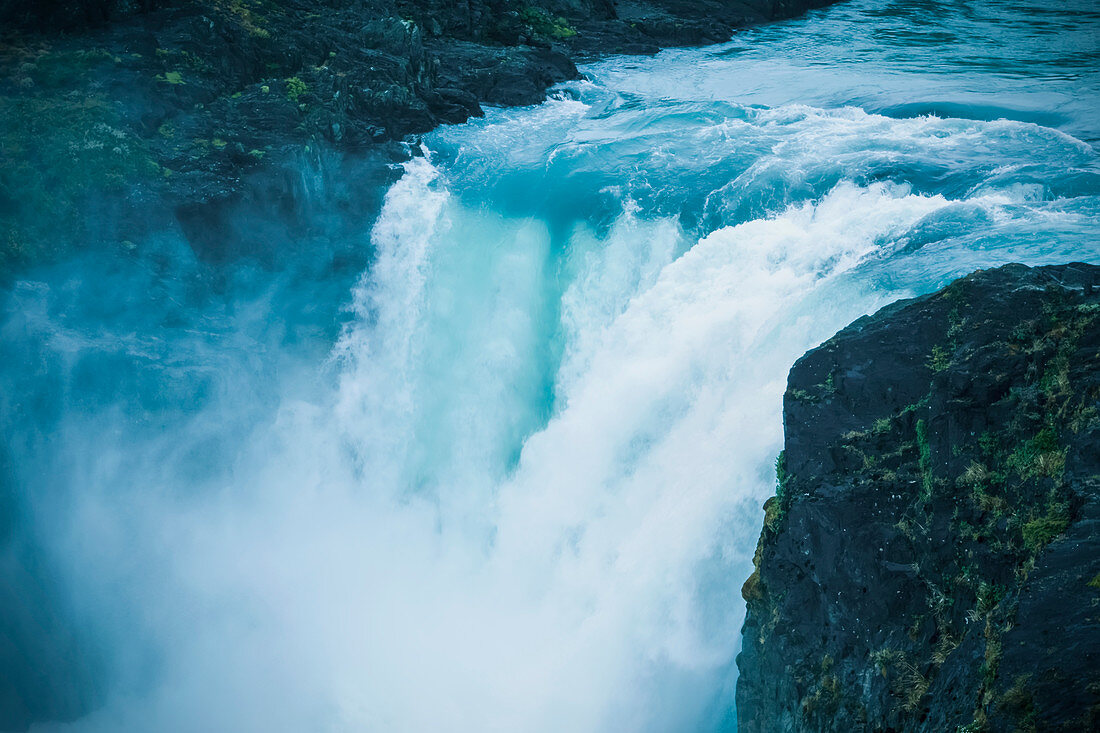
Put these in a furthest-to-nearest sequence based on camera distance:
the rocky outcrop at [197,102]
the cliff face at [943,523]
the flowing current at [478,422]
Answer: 1. the rocky outcrop at [197,102]
2. the flowing current at [478,422]
3. the cliff face at [943,523]

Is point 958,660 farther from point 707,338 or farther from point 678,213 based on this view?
point 678,213

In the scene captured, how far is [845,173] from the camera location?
1414 centimetres

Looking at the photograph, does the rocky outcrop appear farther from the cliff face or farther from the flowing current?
the cliff face

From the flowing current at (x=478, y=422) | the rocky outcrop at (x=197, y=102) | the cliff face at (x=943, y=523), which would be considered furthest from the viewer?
the rocky outcrop at (x=197, y=102)

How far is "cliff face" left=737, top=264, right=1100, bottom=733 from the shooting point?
16.2ft

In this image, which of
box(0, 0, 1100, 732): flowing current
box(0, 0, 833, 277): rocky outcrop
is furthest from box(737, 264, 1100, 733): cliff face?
box(0, 0, 833, 277): rocky outcrop

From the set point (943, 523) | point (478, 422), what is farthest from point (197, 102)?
point (943, 523)

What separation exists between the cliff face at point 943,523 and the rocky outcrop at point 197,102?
12729mm

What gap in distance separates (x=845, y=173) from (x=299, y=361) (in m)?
11.8

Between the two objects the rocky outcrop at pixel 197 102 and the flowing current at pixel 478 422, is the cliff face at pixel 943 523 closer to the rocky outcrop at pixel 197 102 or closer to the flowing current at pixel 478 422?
the flowing current at pixel 478 422

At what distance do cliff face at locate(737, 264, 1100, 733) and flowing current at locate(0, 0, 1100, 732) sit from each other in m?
2.16

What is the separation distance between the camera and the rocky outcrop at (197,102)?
14148 millimetres

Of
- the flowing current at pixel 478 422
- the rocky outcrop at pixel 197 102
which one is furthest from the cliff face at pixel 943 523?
the rocky outcrop at pixel 197 102

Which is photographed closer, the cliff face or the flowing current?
the cliff face
